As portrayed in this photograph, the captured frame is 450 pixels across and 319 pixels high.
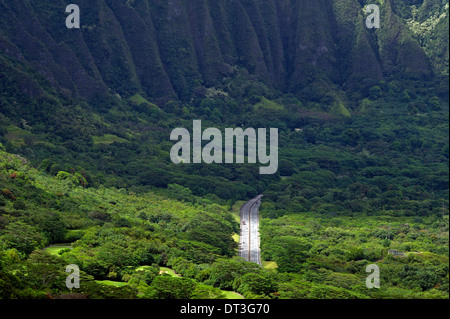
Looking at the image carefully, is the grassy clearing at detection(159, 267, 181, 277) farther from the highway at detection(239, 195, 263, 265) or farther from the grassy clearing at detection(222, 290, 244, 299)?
the highway at detection(239, 195, 263, 265)

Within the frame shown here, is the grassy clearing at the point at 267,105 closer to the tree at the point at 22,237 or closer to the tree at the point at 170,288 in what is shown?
the tree at the point at 22,237

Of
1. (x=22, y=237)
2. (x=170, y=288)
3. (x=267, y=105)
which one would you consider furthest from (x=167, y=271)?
(x=267, y=105)

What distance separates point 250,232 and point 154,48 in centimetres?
10151

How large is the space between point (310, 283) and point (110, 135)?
267ft

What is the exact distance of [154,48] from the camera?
180 meters

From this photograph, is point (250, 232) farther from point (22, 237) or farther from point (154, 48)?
point (154, 48)

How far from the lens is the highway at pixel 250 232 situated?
76.1 meters

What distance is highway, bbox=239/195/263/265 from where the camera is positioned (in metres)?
76.1

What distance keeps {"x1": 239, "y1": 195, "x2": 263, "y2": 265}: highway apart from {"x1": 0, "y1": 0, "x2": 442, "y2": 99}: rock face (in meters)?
54.1

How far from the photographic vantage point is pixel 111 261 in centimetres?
5844

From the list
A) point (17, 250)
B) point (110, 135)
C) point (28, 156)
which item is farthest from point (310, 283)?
point (110, 135)

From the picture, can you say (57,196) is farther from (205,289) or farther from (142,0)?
(142,0)

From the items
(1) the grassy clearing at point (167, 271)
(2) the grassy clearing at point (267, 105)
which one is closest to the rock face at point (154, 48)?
(2) the grassy clearing at point (267, 105)

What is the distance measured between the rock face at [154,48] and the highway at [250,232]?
54.1 metres
